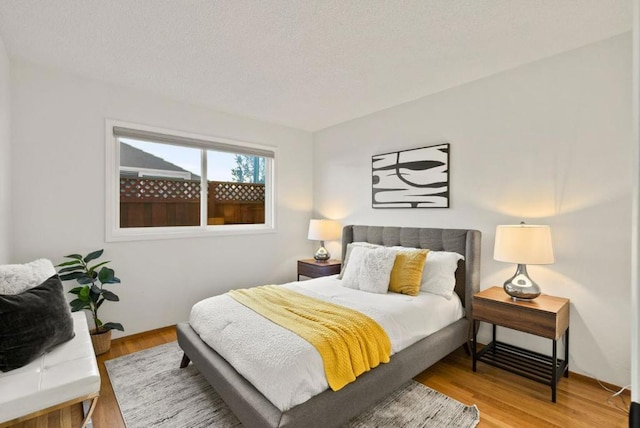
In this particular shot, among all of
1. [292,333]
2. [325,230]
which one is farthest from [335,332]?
[325,230]

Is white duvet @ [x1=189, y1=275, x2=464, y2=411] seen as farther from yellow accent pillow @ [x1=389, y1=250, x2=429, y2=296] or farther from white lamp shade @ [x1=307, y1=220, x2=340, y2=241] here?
white lamp shade @ [x1=307, y1=220, x2=340, y2=241]

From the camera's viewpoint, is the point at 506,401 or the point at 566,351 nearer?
the point at 506,401

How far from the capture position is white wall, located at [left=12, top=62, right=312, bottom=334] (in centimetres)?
268

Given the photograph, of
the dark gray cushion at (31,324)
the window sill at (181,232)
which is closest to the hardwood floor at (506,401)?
the dark gray cushion at (31,324)

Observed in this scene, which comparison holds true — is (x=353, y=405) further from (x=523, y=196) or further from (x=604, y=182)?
(x=604, y=182)

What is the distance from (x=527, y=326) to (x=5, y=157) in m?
4.12

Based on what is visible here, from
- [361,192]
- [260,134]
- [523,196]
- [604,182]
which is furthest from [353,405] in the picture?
[260,134]

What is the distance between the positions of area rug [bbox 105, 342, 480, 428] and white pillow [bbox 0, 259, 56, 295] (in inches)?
37.3

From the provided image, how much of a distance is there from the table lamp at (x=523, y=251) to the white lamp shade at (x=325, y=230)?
2059 mm

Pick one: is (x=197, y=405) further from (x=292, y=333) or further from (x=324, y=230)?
(x=324, y=230)

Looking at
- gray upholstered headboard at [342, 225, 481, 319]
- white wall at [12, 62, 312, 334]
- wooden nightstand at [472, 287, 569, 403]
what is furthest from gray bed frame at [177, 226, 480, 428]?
white wall at [12, 62, 312, 334]

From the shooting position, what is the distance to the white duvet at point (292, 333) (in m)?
1.61

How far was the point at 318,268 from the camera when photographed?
154 inches

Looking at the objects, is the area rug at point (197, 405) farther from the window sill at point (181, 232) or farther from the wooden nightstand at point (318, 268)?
the wooden nightstand at point (318, 268)
